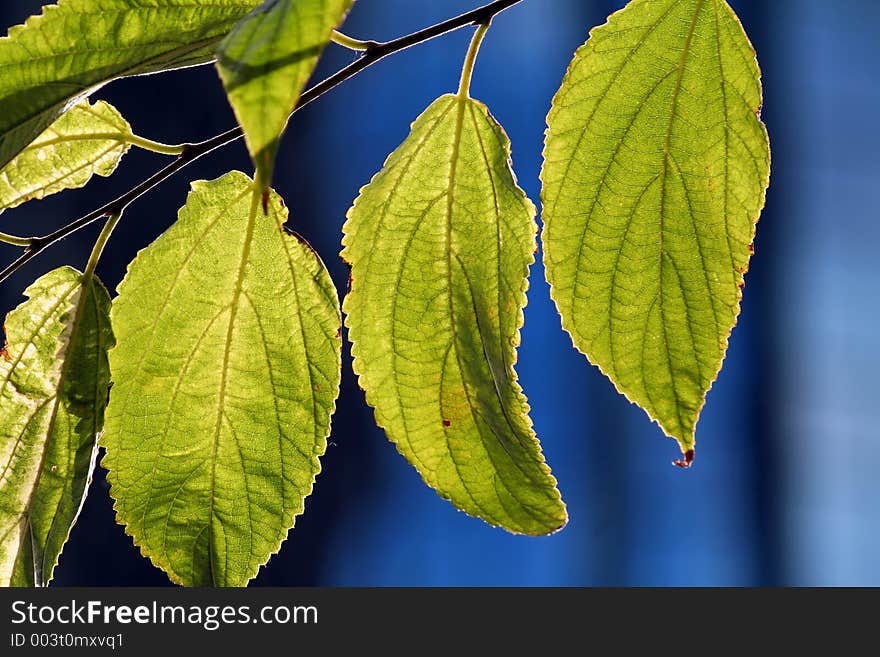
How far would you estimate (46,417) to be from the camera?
2.07ft

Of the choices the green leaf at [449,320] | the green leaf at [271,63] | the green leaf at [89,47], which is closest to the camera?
the green leaf at [271,63]

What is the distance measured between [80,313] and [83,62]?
22 cm

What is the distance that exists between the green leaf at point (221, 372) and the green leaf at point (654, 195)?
0.15 meters

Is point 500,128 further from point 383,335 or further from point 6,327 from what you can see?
point 6,327

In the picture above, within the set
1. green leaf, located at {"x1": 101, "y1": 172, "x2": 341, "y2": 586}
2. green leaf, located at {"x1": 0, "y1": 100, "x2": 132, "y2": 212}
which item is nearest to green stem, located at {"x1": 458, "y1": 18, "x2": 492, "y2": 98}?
green leaf, located at {"x1": 101, "y1": 172, "x2": 341, "y2": 586}

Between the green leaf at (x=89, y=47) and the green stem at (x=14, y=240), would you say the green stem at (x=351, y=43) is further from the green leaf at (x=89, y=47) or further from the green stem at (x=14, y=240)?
the green stem at (x=14, y=240)

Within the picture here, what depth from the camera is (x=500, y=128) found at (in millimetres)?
581

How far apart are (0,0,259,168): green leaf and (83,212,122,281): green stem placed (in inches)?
5.6

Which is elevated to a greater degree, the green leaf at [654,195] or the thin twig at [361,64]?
the thin twig at [361,64]

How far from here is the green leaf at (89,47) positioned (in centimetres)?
46

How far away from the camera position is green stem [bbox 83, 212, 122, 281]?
61cm

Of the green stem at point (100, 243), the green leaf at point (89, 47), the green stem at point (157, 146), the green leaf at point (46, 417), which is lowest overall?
the green leaf at point (46, 417)

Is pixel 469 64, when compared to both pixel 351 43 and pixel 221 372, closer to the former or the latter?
pixel 351 43

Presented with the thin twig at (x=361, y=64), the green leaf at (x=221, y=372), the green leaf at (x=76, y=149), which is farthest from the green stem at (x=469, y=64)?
the green leaf at (x=76, y=149)
